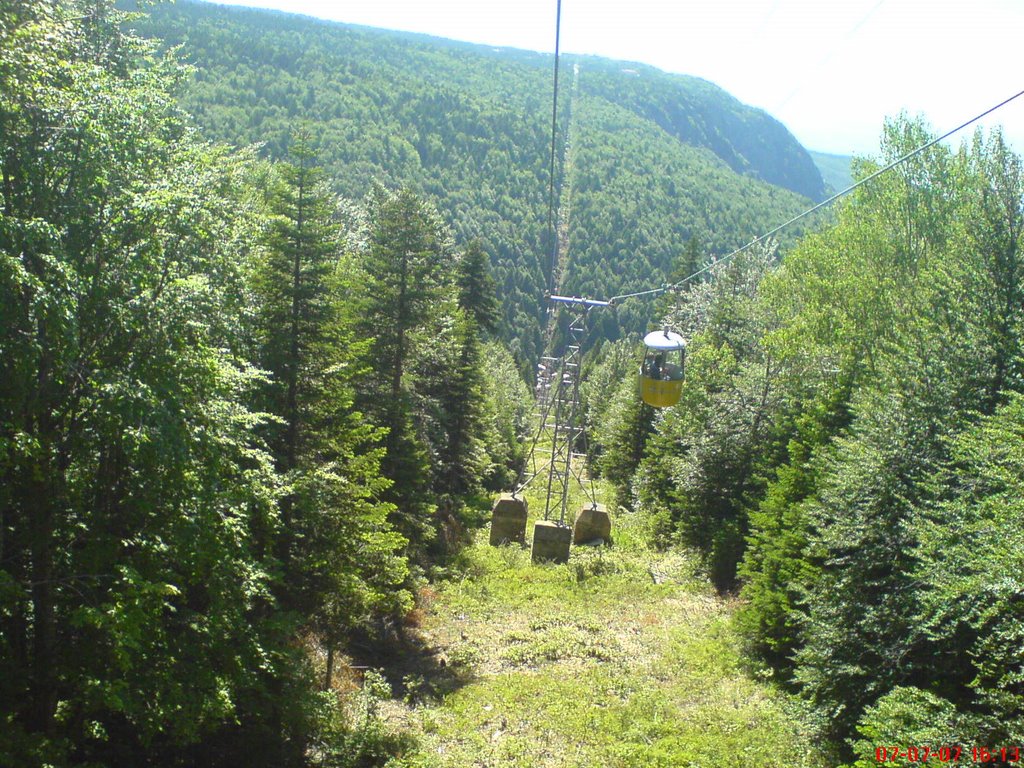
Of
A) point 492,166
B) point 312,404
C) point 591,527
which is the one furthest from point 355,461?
point 492,166

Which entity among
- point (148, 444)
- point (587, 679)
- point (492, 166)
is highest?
point (492, 166)

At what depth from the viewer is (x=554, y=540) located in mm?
22969

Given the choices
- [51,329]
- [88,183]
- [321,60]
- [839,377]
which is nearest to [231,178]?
[88,183]

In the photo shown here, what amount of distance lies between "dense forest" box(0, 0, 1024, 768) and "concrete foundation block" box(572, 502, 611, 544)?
79cm

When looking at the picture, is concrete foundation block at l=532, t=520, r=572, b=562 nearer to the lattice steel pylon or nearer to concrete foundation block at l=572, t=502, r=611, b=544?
the lattice steel pylon

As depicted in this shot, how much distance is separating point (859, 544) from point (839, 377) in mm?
6341

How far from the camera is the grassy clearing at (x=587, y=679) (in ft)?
40.1
